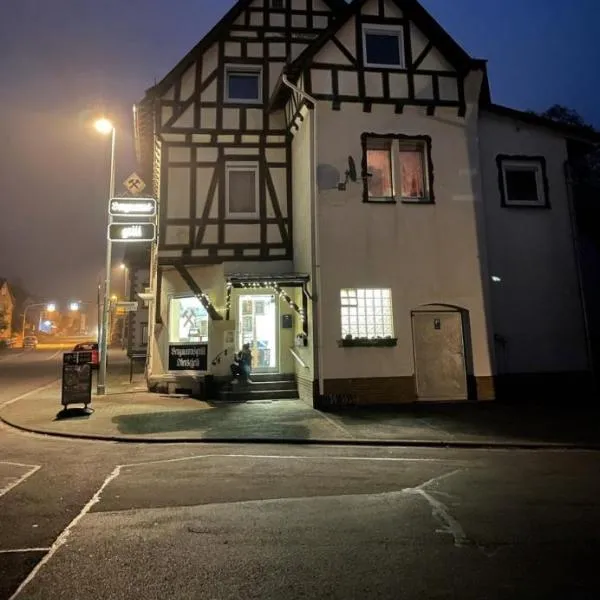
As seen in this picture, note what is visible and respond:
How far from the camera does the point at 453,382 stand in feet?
44.6

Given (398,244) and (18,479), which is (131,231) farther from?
(18,479)

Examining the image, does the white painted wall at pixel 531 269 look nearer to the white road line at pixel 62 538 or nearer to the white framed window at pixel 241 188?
the white framed window at pixel 241 188

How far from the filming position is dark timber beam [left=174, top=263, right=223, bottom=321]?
51.7ft

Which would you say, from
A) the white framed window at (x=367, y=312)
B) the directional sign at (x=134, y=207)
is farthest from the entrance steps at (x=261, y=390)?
the directional sign at (x=134, y=207)

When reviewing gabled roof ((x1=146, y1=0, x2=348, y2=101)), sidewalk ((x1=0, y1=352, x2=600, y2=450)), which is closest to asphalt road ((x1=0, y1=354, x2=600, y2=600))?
sidewalk ((x1=0, y1=352, x2=600, y2=450))

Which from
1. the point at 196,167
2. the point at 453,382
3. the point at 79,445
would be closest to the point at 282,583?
the point at 79,445

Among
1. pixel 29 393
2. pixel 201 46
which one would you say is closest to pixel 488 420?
pixel 201 46

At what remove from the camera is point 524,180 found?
15438 millimetres

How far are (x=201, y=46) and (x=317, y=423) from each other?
42.8 ft

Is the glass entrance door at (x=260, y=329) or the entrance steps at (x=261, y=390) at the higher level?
the glass entrance door at (x=260, y=329)

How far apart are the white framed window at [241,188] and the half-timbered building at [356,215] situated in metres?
0.05

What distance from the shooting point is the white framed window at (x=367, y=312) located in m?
13.3

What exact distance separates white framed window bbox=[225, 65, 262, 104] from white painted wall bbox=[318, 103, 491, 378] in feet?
13.3

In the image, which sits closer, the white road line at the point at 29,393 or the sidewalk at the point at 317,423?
the sidewalk at the point at 317,423
